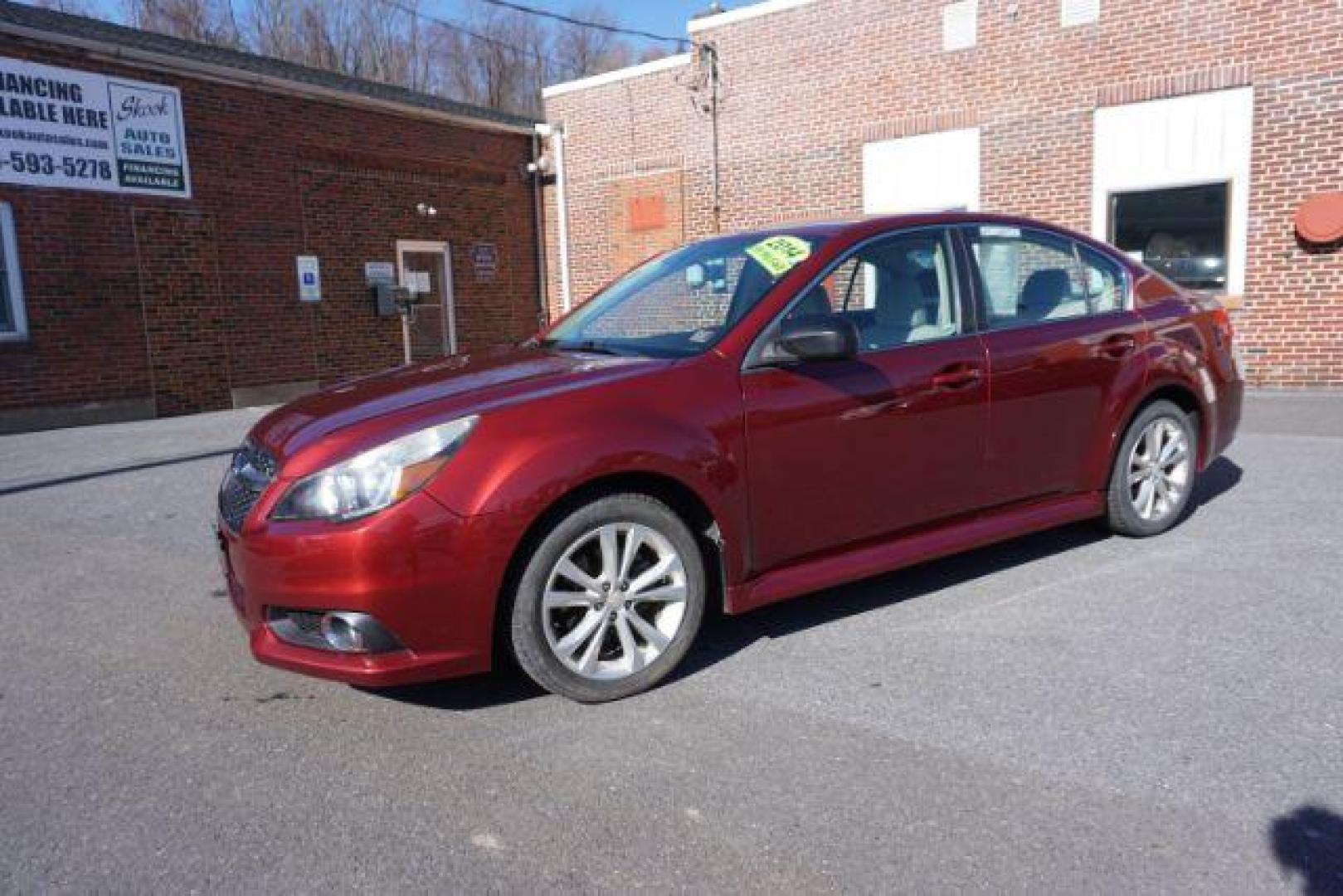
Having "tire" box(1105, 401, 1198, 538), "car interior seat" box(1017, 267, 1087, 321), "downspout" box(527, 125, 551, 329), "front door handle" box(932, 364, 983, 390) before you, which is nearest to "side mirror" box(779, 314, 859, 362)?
"front door handle" box(932, 364, 983, 390)

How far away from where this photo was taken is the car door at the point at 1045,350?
13.6 ft

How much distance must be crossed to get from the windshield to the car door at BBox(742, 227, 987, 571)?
0.70ft

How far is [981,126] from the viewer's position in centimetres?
1238

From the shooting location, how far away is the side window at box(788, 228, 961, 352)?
396cm

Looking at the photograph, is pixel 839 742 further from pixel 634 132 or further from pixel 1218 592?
pixel 634 132

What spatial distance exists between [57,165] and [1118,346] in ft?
36.8

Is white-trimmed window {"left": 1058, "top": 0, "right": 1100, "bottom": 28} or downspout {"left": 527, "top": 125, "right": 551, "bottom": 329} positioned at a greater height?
white-trimmed window {"left": 1058, "top": 0, "right": 1100, "bottom": 28}

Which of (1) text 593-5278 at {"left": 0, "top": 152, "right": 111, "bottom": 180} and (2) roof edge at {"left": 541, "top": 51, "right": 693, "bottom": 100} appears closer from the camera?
(1) text 593-5278 at {"left": 0, "top": 152, "right": 111, "bottom": 180}

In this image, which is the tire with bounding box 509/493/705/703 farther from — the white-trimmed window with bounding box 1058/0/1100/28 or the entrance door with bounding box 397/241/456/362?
the entrance door with bounding box 397/241/456/362

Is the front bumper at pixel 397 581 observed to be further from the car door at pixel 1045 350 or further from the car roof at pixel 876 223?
the car door at pixel 1045 350

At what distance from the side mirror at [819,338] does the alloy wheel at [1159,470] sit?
2.05 metres

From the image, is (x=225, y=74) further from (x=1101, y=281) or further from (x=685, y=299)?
(x=1101, y=281)

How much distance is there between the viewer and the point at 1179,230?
11430 millimetres

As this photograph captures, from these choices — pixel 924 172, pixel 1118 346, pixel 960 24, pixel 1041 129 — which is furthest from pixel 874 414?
pixel 960 24
